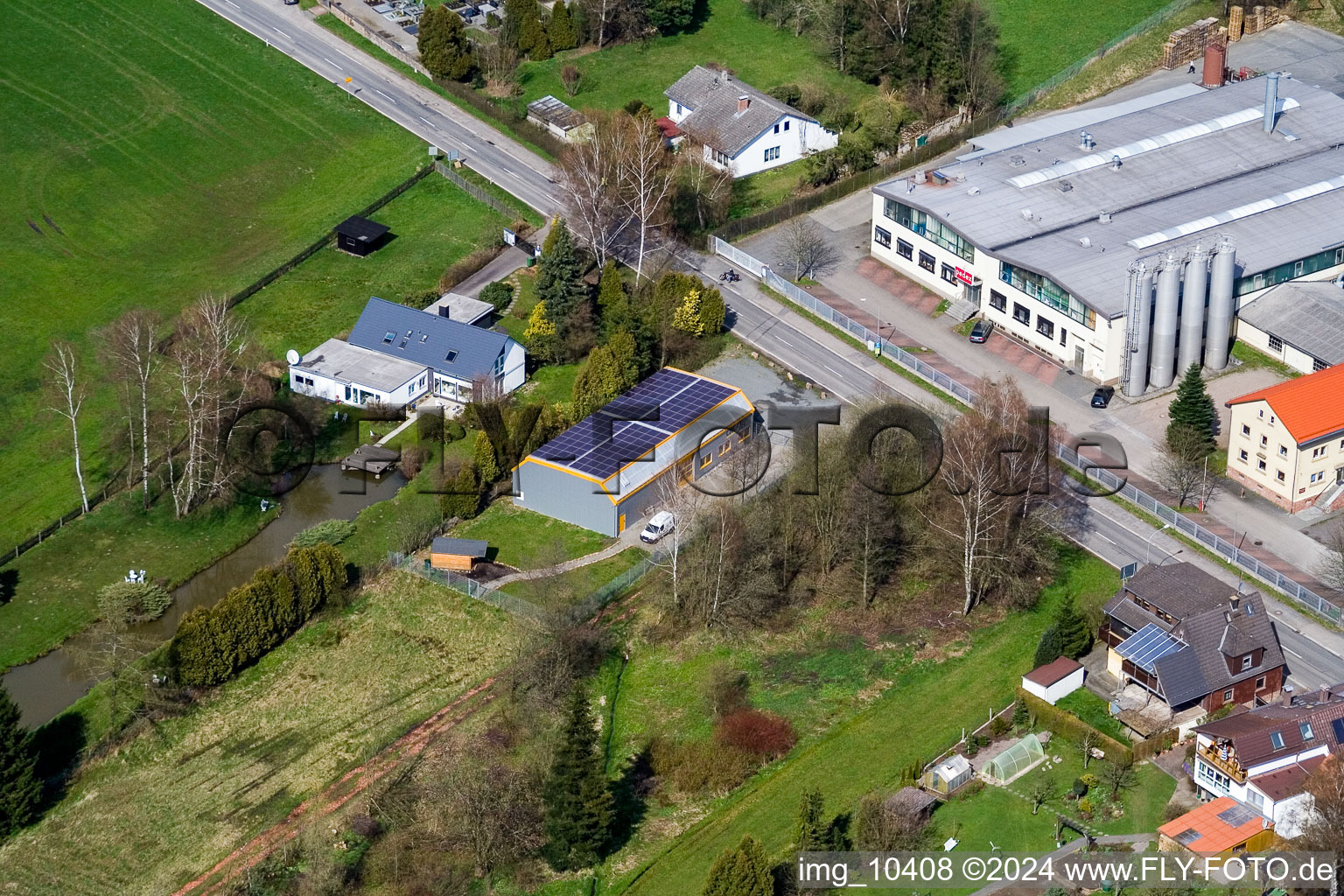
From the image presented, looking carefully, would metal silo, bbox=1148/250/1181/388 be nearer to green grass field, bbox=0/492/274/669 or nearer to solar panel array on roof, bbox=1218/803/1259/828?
solar panel array on roof, bbox=1218/803/1259/828

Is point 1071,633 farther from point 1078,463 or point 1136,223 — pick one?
point 1136,223

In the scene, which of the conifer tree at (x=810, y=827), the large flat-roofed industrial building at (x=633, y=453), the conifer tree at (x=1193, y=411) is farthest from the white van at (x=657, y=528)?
the conifer tree at (x=1193, y=411)

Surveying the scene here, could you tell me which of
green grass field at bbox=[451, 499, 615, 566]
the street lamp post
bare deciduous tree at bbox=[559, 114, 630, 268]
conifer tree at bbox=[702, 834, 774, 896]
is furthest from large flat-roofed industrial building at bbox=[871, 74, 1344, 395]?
conifer tree at bbox=[702, 834, 774, 896]

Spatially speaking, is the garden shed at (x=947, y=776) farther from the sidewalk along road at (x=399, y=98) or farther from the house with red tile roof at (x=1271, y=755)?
the sidewalk along road at (x=399, y=98)

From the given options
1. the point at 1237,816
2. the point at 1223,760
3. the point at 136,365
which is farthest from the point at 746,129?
the point at 1237,816

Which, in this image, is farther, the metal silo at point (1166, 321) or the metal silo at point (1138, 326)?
the metal silo at point (1166, 321)
